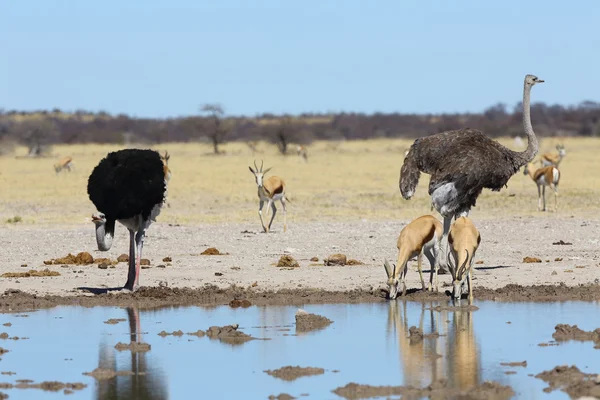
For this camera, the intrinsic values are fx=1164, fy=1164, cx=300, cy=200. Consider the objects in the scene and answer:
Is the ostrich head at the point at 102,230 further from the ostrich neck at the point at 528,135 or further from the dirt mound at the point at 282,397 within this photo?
the dirt mound at the point at 282,397

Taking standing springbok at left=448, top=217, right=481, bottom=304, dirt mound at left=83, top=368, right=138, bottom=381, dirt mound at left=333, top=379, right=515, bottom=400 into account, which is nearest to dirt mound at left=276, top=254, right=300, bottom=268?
standing springbok at left=448, top=217, right=481, bottom=304

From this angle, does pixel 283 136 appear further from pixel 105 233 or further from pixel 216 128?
pixel 105 233

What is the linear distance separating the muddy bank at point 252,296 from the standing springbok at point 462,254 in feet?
1.69

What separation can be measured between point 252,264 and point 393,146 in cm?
5031

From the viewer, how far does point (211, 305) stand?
12.8m

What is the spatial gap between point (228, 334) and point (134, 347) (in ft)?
3.20

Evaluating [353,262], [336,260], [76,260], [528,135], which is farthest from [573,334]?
[76,260]

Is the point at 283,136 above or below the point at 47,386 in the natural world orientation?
above

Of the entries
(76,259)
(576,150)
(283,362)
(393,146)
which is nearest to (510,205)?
(76,259)

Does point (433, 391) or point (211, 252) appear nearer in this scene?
point (433, 391)

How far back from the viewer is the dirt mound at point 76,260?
16.5 m

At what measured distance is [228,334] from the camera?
10727 millimetres

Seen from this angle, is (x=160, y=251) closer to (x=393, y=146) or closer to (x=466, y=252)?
(x=466, y=252)

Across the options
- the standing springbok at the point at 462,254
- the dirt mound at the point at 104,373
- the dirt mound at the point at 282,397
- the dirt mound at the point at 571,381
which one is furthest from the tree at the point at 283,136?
the dirt mound at the point at 282,397
